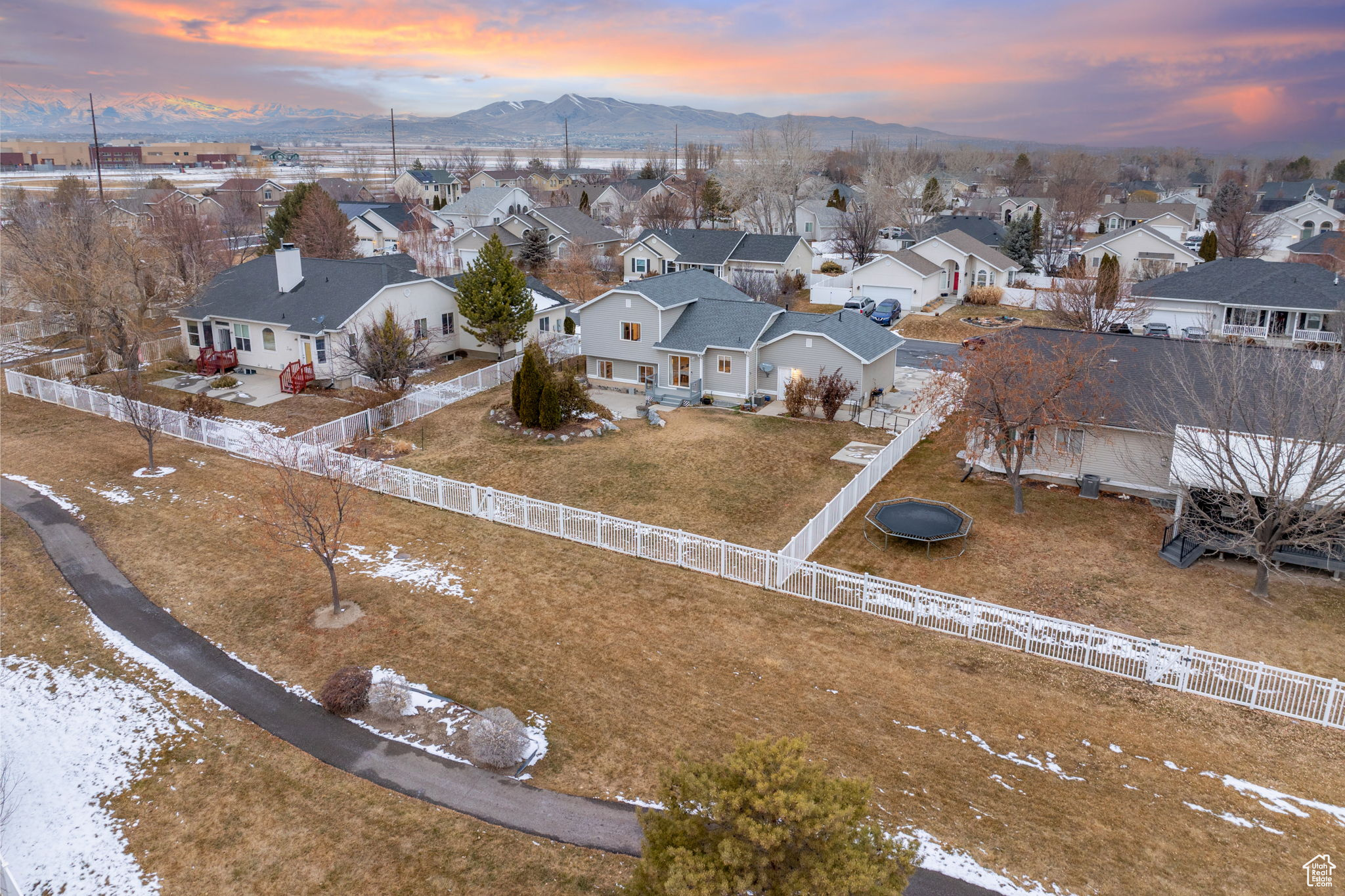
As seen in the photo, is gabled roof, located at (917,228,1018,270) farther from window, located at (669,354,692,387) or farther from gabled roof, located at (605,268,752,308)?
window, located at (669,354,692,387)

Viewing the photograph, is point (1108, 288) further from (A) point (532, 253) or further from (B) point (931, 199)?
(B) point (931, 199)

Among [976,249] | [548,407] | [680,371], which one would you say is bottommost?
[548,407]

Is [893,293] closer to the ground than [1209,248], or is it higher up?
closer to the ground

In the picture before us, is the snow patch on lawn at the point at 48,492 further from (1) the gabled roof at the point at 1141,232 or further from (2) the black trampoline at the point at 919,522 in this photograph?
(1) the gabled roof at the point at 1141,232

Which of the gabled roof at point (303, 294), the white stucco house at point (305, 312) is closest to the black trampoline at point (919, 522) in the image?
the white stucco house at point (305, 312)

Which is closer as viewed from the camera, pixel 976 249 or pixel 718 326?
pixel 718 326

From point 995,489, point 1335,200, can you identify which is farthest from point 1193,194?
point 995,489

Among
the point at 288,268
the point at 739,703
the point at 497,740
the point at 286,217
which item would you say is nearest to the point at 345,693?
the point at 497,740

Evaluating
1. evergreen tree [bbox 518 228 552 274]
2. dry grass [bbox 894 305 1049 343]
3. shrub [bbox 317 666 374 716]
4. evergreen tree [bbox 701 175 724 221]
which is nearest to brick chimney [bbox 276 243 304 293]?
shrub [bbox 317 666 374 716]
